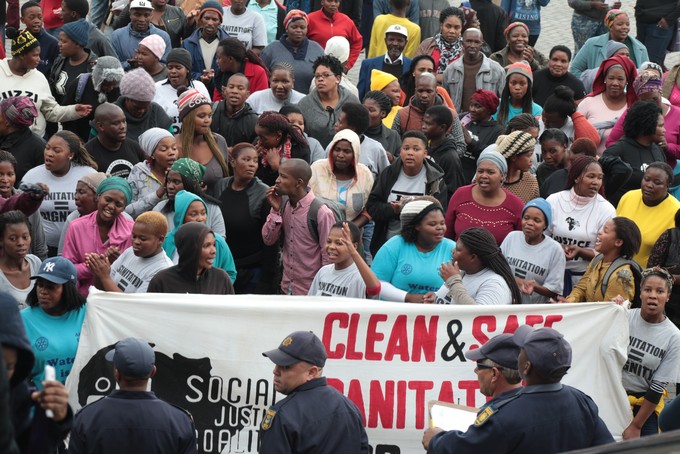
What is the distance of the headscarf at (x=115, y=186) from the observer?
369 inches

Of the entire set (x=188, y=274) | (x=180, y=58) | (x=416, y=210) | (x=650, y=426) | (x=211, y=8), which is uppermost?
(x=211, y=8)

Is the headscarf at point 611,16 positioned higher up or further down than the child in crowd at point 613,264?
higher up

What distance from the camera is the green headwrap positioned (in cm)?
969

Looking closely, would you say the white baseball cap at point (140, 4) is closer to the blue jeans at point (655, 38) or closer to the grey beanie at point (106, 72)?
the grey beanie at point (106, 72)

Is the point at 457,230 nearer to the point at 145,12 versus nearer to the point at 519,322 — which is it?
the point at 519,322

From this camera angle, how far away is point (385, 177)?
1061 cm

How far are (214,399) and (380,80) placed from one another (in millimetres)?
5683

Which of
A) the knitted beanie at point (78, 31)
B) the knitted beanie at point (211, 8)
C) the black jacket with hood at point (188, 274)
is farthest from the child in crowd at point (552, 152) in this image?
the knitted beanie at point (78, 31)

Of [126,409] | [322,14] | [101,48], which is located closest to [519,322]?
[126,409]

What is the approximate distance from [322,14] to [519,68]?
3235mm

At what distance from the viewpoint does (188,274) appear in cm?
845

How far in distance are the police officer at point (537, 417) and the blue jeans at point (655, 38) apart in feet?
36.0

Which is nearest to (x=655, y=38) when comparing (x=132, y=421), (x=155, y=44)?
(x=155, y=44)

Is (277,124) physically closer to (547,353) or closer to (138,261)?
(138,261)
